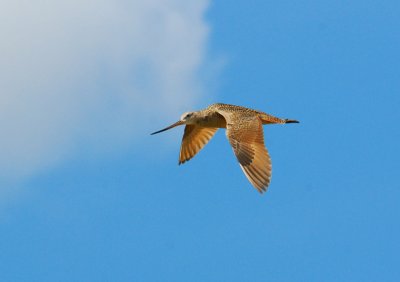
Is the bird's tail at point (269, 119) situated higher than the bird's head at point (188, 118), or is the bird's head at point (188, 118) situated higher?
the bird's head at point (188, 118)

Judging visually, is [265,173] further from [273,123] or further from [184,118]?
[184,118]

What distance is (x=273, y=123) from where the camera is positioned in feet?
72.3

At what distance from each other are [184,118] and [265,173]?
4750 mm

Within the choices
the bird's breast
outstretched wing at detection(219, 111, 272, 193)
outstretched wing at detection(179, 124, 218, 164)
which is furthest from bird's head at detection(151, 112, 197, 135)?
outstretched wing at detection(219, 111, 272, 193)

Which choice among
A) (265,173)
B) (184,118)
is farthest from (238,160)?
(184,118)

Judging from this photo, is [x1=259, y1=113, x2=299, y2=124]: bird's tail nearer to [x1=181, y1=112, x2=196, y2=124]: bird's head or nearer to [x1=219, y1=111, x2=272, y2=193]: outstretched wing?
[x1=219, y1=111, x2=272, y2=193]: outstretched wing

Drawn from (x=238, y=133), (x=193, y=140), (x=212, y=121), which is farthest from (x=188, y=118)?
(x=238, y=133)

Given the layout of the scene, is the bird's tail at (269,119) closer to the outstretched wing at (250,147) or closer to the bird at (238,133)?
the bird at (238,133)

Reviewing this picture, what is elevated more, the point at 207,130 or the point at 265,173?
the point at 207,130

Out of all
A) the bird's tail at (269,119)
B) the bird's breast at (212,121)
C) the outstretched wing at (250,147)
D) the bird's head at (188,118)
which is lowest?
the outstretched wing at (250,147)

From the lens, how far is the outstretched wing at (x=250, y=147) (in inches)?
742

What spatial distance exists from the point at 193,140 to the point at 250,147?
4332 millimetres

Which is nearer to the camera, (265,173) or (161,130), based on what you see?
(265,173)

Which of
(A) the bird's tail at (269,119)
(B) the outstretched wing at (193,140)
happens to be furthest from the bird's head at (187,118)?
(A) the bird's tail at (269,119)
